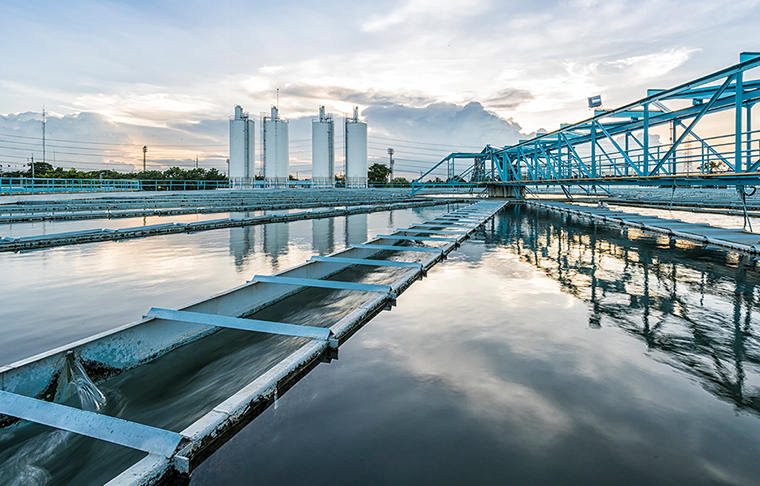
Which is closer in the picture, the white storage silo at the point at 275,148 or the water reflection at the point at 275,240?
the water reflection at the point at 275,240

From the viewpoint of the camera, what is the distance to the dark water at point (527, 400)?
178cm

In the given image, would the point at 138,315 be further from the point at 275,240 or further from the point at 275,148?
the point at 275,148

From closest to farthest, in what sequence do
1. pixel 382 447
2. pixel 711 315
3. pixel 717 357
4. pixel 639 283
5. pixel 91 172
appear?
pixel 382 447 < pixel 717 357 < pixel 711 315 < pixel 639 283 < pixel 91 172

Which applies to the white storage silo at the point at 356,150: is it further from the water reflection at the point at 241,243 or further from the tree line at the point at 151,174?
the water reflection at the point at 241,243

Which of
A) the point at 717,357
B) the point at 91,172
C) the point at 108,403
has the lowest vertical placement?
the point at 108,403

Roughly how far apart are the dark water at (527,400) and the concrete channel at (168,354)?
4.2 inches

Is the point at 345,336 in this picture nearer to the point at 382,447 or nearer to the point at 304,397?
the point at 304,397

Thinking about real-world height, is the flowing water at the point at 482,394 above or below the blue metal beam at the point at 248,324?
below

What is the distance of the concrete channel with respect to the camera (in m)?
1.76

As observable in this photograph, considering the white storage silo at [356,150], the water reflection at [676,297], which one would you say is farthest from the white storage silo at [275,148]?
the water reflection at [676,297]

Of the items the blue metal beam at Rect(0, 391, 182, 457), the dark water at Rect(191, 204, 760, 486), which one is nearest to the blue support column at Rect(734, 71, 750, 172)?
the dark water at Rect(191, 204, 760, 486)

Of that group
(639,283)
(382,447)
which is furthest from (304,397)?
(639,283)

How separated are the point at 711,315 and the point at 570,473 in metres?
2.98

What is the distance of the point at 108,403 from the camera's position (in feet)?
8.47
